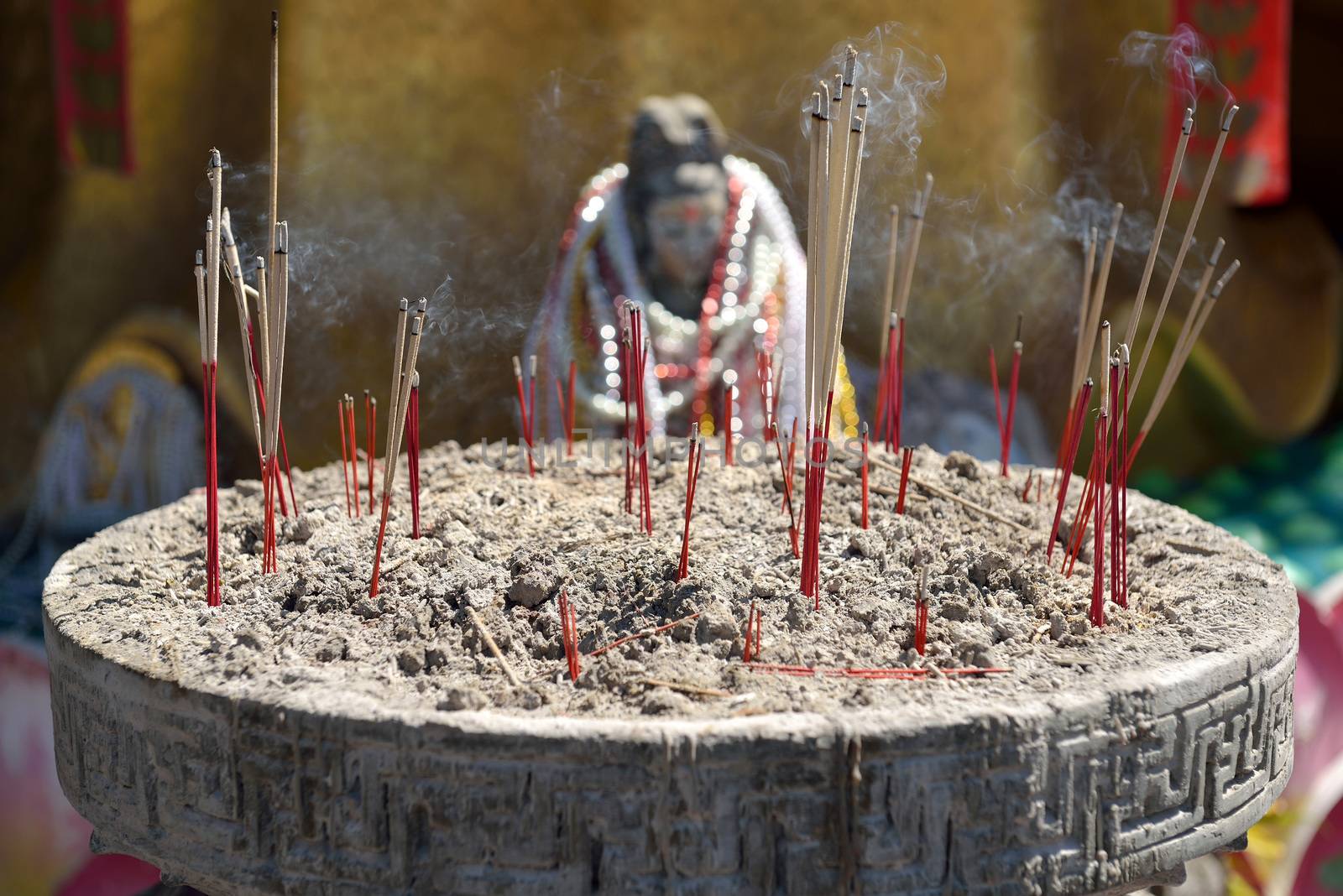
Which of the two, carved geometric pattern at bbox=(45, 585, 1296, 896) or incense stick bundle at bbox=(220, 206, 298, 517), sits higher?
incense stick bundle at bbox=(220, 206, 298, 517)

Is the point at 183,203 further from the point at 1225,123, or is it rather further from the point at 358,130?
the point at 1225,123

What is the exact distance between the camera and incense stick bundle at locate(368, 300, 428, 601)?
4.21ft

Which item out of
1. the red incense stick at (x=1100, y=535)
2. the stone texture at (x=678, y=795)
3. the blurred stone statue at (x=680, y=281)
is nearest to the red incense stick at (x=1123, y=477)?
the red incense stick at (x=1100, y=535)

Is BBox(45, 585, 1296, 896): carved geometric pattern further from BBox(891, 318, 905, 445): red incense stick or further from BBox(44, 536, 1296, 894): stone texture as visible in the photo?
BBox(891, 318, 905, 445): red incense stick

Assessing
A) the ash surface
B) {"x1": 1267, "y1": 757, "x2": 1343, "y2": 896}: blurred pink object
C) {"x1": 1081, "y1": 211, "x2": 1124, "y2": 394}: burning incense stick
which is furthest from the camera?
{"x1": 1267, "y1": 757, "x2": 1343, "y2": 896}: blurred pink object

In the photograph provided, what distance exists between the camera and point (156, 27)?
139 inches

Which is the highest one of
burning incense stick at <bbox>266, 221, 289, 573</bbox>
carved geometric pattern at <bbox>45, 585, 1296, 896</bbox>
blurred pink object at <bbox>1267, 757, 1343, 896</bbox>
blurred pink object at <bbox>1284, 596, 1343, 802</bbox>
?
burning incense stick at <bbox>266, 221, 289, 573</bbox>

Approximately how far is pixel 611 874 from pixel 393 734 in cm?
19

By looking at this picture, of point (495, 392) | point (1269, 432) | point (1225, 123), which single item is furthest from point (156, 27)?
point (1269, 432)

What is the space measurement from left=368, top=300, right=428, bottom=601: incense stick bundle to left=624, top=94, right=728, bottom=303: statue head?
5.68 feet

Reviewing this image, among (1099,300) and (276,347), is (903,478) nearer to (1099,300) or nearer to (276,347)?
(1099,300)

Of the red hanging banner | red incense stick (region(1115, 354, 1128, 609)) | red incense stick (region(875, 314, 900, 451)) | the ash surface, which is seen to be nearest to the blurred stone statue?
red incense stick (region(875, 314, 900, 451))

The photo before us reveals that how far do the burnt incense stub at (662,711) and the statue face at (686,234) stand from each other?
1.70 meters

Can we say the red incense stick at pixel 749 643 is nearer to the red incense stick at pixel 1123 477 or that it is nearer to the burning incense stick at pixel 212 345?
the red incense stick at pixel 1123 477
